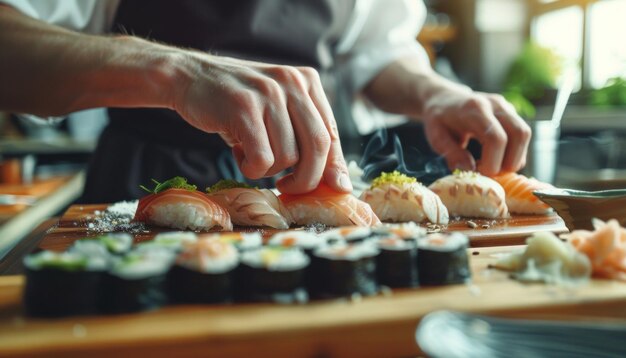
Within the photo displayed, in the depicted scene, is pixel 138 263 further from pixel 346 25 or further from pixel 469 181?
pixel 346 25

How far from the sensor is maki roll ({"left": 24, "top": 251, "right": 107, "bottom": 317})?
3.06 feet

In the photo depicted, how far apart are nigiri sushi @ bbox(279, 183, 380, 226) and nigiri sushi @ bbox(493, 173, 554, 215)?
1.82ft

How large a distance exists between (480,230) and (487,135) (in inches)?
21.9

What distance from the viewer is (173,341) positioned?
0.85 meters

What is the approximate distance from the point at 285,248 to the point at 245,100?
1.60ft

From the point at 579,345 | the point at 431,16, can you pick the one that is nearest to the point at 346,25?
the point at 579,345

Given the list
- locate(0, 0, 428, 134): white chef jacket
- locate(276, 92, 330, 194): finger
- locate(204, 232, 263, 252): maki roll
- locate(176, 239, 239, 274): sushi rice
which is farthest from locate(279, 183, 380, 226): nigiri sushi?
locate(0, 0, 428, 134): white chef jacket

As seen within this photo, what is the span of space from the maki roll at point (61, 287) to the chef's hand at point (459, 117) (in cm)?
158

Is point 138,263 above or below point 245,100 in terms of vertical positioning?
below

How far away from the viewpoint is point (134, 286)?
3.09 ft

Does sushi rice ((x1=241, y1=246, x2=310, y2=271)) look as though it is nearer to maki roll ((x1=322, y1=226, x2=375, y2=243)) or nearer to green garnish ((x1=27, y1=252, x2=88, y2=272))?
maki roll ((x1=322, y1=226, x2=375, y2=243))

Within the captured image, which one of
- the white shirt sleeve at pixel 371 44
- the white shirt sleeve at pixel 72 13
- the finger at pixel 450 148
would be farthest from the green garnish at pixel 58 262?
the white shirt sleeve at pixel 371 44

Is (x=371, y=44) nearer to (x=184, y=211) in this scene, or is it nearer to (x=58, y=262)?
(x=184, y=211)

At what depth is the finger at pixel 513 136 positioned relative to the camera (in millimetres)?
2186
